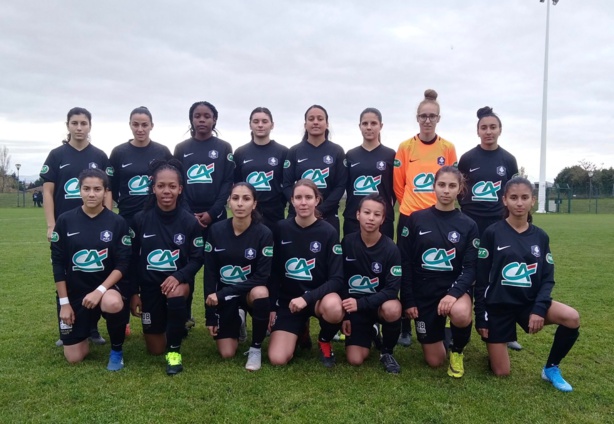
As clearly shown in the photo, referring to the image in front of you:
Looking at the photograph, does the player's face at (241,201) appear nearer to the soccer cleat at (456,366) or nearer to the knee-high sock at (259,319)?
the knee-high sock at (259,319)

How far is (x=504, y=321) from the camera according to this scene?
3.63 meters

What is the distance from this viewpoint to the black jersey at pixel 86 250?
386cm

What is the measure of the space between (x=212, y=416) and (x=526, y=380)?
2.32 meters

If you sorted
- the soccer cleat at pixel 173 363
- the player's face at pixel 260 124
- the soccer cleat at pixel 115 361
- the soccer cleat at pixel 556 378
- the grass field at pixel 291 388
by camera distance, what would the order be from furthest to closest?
the player's face at pixel 260 124 < the soccer cleat at pixel 115 361 < the soccer cleat at pixel 173 363 < the soccer cleat at pixel 556 378 < the grass field at pixel 291 388

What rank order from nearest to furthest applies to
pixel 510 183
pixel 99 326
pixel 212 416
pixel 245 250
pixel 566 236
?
1. pixel 212 416
2. pixel 510 183
3. pixel 245 250
4. pixel 99 326
5. pixel 566 236

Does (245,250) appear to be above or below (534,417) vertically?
above

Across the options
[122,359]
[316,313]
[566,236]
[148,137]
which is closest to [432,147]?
[316,313]

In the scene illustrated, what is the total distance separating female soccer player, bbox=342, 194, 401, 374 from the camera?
12.4 feet

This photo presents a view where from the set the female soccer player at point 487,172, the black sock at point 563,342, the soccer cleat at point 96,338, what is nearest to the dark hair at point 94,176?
the soccer cleat at point 96,338

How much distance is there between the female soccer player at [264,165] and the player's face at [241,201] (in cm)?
77

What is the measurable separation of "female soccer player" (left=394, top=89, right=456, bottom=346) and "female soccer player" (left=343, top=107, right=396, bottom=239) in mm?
131

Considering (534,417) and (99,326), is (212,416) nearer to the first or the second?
(534,417)

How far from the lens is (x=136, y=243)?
4098 millimetres

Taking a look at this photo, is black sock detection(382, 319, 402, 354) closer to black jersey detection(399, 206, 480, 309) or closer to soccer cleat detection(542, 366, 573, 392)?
black jersey detection(399, 206, 480, 309)
